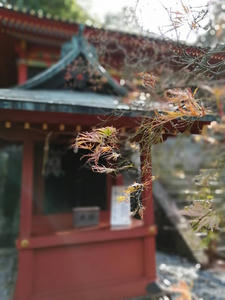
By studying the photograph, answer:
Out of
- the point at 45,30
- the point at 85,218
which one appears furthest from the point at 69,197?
the point at 45,30

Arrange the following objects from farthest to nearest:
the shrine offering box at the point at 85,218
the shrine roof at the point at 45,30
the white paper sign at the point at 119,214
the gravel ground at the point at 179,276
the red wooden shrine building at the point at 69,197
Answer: the shrine roof at the point at 45,30 < the shrine offering box at the point at 85,218 < the white paper sign at the point at 119,214 < the gravel ground at the point at 179,276 < the red wooden shrine building at the point at 69,197

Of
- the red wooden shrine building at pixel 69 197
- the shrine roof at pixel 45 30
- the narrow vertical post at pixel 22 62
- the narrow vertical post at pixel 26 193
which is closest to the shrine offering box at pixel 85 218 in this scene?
the red wooden shrine building at pixel 69 197

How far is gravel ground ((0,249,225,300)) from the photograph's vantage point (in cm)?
336

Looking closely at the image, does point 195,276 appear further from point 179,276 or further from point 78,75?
point 78,75

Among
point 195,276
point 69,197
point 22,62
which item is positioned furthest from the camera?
point 22,62

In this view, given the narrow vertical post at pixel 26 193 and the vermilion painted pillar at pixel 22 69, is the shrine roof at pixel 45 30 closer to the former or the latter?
the vermilion painted pillar at pixel 22 69

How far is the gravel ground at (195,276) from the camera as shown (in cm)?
337

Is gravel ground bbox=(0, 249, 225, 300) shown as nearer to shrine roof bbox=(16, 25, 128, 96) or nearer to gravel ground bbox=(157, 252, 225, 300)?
gravel ground bbox=(157, 252, 225, 300)

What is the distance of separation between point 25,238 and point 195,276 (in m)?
3.01

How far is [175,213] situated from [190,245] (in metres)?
0.86

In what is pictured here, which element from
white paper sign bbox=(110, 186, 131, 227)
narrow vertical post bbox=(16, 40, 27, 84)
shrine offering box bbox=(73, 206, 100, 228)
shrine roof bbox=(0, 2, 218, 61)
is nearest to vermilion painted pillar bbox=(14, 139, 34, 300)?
shrine offering box bbox=(73, 206, 100, 228)

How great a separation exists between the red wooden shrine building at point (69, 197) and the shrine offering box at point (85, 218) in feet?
0.42

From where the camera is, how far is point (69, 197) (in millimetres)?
4391

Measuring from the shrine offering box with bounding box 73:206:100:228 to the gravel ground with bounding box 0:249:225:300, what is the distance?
1.34m
